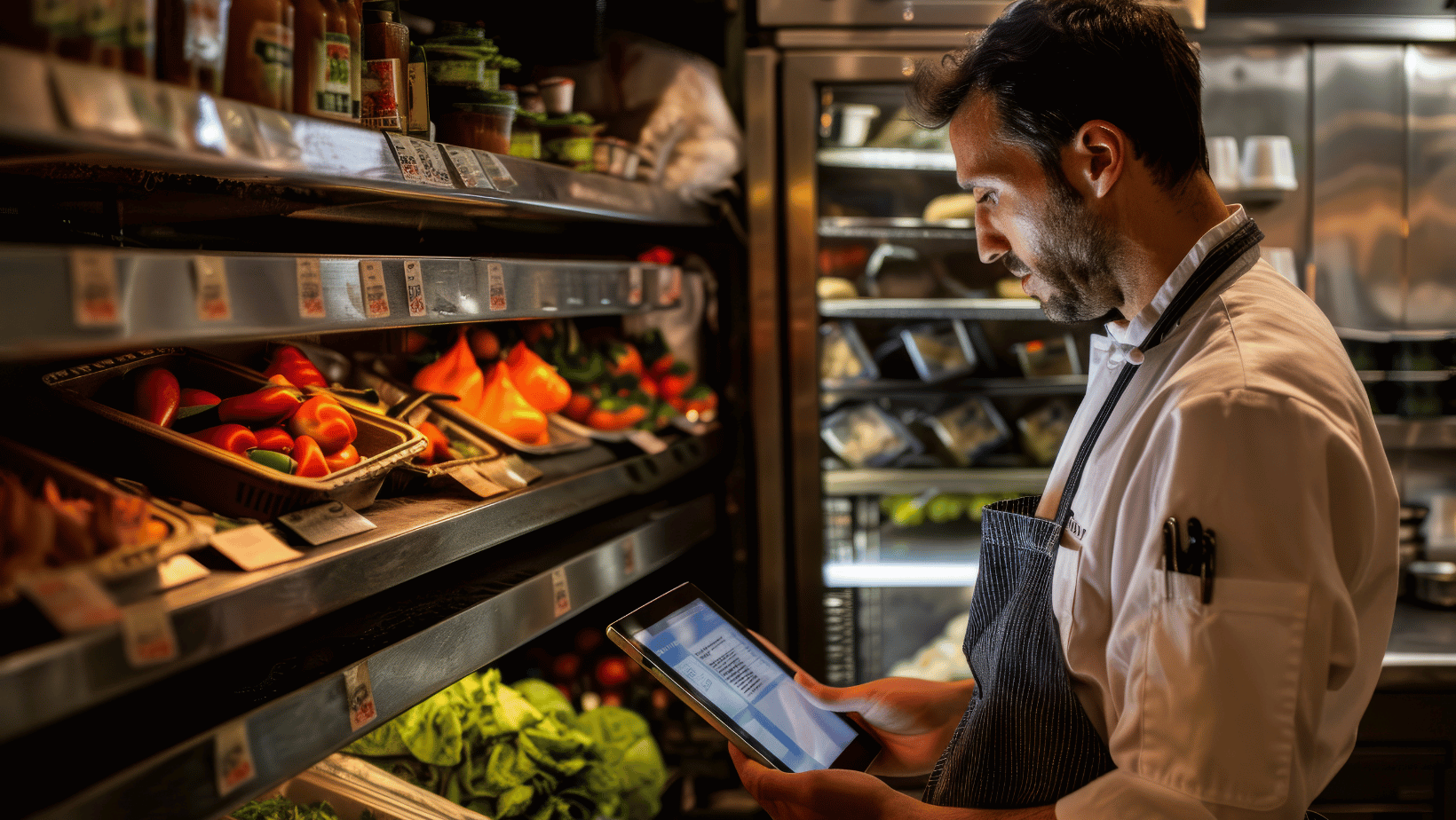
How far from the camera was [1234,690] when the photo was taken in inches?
39.5

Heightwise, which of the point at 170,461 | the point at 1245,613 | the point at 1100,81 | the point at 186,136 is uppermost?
the point at 1100,81

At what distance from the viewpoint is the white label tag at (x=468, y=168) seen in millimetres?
1438

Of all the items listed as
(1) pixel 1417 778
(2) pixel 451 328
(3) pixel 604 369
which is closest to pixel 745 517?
(3) pixel 604 369

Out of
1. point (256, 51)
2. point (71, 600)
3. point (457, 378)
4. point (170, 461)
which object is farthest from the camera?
point (457, 378)

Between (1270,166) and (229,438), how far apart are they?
259cm

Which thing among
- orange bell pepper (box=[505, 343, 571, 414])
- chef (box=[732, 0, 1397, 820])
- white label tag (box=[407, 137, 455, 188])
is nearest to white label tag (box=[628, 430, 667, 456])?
orange bell pepper (box=[505, 343, 571, 414])

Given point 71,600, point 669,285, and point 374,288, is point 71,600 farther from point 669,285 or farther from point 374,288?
point 669,285

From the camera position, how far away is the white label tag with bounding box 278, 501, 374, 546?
1.17 metres

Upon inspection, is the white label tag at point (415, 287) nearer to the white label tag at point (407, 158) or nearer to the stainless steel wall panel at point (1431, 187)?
the white label tag at point (407, 158)

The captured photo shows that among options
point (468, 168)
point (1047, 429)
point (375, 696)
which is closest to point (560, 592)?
point (375, 696)

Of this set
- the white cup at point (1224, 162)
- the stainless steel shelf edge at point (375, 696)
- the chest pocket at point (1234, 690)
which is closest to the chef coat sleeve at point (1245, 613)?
the chest pocket at point (1234, 690)

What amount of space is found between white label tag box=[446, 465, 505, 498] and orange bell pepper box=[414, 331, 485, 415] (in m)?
0.29

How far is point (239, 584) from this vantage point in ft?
3.33

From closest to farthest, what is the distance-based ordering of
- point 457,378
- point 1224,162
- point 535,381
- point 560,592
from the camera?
point 560,592 → point 457,378 → point 535,381 → point 1224,162
